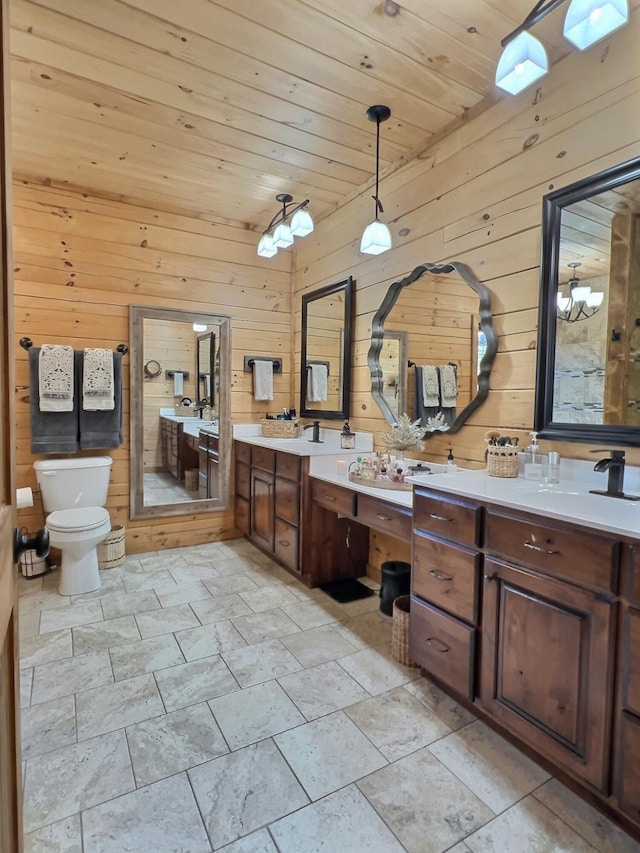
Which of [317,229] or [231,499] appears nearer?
[317,229]

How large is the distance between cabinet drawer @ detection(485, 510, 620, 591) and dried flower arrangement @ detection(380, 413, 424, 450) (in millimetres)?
938

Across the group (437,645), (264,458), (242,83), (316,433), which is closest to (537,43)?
(242,83)

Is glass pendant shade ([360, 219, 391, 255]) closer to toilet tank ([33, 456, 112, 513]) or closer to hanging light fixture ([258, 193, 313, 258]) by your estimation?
hanging light fixture ([258, 193, 313, 258])

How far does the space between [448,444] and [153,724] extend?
1.82 meters

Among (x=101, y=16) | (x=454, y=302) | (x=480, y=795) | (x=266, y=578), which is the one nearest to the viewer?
→ (x=480, y=795)

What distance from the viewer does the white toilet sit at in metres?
2.66

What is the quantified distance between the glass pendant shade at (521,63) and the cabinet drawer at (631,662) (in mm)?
1776

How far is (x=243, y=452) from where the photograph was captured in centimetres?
363

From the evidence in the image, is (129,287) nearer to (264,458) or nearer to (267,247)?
(267,247)

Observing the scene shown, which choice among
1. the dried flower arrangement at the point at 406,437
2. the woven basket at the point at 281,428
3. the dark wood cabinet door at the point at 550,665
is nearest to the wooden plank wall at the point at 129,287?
the woven basket at the point at 281,428

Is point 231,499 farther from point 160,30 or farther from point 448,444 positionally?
point 160,30

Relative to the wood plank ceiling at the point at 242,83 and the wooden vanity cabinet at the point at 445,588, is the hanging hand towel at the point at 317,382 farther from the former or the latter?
the wooden vanity cabinet at the point at 445,588

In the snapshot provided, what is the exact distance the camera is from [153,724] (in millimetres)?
1658

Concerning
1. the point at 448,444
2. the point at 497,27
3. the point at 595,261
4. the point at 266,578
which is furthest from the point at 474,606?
the point at 497,27
